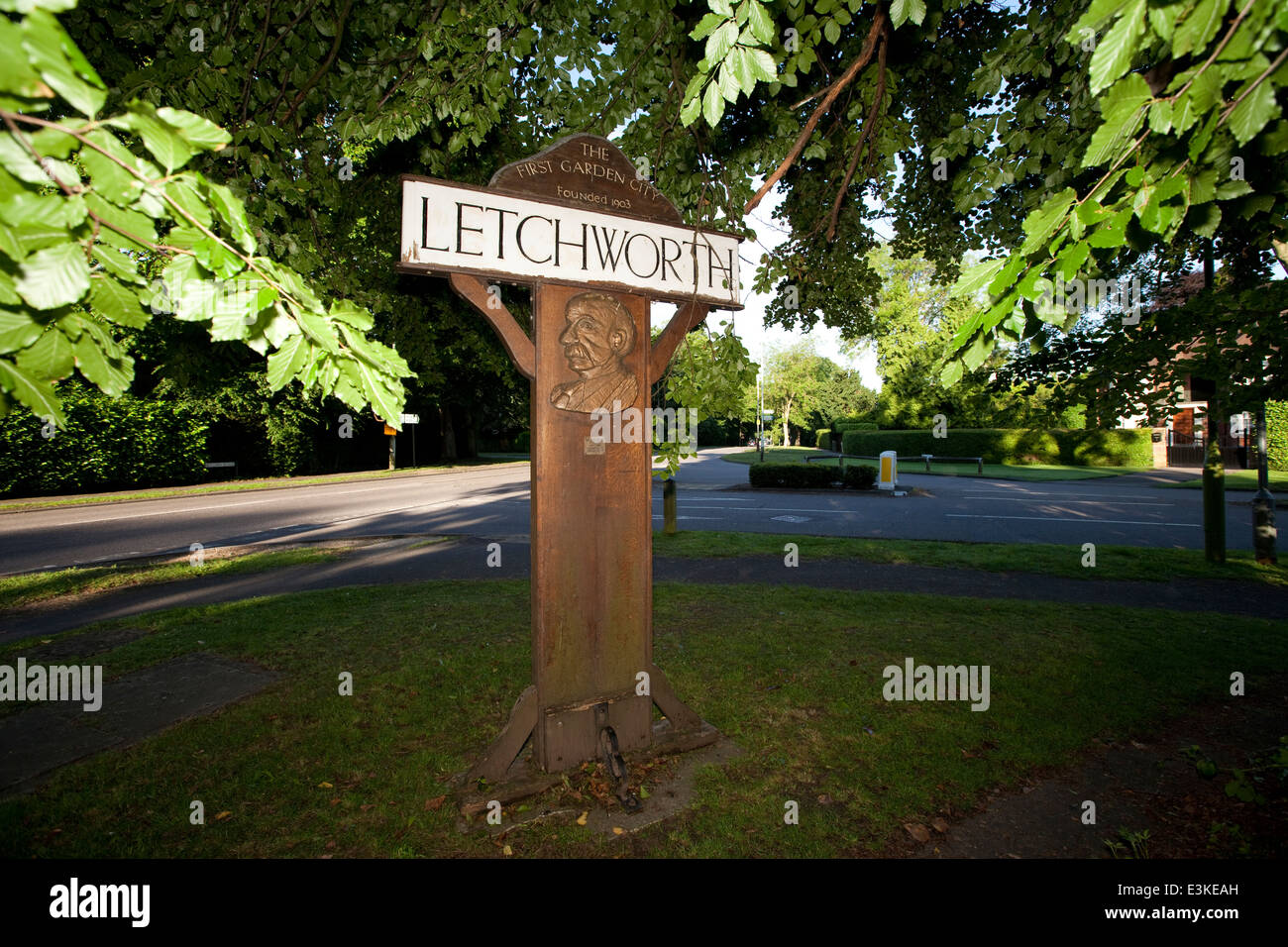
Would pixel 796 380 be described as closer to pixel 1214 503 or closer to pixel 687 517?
pixel 687 517

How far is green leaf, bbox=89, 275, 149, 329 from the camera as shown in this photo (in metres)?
1.37

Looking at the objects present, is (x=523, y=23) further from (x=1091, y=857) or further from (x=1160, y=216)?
(x=1091, y=857)

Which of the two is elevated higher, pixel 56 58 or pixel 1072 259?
pixel 56 58

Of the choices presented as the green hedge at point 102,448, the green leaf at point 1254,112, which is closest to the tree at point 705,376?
the green leaf at point 1254,112

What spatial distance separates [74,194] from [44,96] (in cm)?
19

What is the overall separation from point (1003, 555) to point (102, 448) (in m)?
24.9

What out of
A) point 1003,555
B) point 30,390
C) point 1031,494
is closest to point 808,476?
point 1031,494

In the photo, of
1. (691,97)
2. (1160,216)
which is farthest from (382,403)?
(1160,216)

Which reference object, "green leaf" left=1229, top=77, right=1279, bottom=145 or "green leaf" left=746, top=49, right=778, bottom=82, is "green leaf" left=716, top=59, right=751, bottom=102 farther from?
"green leaf" left=1229, top=77, right=1279, bottom=145

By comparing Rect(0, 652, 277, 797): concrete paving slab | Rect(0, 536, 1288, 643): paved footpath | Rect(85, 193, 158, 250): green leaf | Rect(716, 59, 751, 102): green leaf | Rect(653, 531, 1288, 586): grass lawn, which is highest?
Rect(716, 59, 751, 102): green leaf

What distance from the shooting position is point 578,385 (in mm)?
3234

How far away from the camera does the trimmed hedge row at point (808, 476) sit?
1853 cm

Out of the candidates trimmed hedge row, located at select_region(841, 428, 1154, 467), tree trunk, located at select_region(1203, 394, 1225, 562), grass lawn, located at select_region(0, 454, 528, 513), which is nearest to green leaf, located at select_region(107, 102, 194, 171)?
tree trunk, located at select_region(1203, 394, 1225, 562)

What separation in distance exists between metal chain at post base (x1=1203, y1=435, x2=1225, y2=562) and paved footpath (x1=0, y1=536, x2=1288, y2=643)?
1.14 metres
